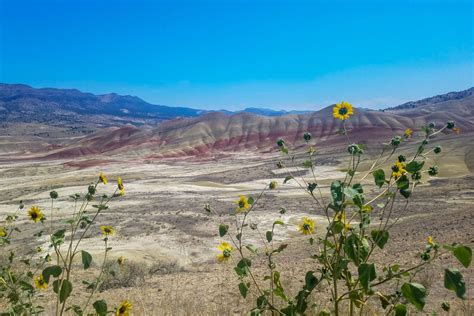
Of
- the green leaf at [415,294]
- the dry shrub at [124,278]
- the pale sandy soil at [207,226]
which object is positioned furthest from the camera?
the dry shrub at [124,278]

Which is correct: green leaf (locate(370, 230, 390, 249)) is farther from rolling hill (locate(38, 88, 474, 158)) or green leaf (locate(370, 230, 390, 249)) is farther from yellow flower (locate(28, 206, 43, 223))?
rolling hill (locate(38, 88, 474, 158))

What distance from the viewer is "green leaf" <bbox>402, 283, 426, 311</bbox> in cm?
148

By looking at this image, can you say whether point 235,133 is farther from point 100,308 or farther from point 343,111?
point 100,308

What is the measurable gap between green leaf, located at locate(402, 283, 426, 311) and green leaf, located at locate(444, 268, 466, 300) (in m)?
0.12

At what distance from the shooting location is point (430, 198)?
24719 mm

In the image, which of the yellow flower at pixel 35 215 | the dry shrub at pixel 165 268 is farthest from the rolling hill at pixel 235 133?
the yellow flower at pixel 35 215

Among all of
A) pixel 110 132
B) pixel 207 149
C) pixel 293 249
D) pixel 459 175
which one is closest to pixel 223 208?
pixel 293 249

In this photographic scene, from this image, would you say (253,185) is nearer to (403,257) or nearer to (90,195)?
(403,257)

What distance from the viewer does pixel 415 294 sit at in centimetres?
149

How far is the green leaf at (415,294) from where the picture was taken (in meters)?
1.48

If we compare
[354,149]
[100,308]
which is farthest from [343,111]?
[100,308]

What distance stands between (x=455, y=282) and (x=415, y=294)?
165 mm

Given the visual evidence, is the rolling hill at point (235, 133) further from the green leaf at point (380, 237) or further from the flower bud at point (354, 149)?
the green leaf at point (380, 237)

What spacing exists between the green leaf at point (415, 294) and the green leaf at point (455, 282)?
0.12m
